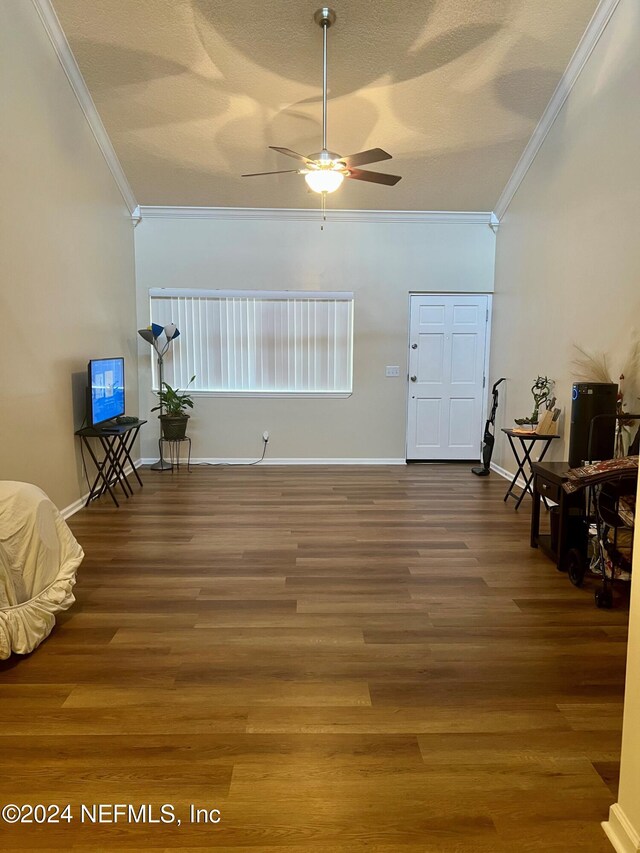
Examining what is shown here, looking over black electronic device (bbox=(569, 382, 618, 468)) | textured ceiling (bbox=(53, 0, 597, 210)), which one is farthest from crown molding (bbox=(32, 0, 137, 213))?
black electronic device (bbox=(569, 382, 618, 468))

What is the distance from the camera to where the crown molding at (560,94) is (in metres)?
3.64

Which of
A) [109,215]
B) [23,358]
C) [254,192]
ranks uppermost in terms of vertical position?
[254,192]

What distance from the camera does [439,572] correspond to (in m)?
3.10

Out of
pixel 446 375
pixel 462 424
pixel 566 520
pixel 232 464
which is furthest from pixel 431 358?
pixel 566 520

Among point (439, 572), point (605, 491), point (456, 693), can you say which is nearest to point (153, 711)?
point (456, 693)

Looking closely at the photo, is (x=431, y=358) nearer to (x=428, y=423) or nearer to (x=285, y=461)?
(x=428, y=423)

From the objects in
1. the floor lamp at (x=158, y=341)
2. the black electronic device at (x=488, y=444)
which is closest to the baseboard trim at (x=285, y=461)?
the floor lamp at (x=158, y=341)

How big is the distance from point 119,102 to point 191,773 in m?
5.11

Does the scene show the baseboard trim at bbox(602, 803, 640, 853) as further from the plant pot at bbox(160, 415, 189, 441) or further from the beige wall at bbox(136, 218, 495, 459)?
the plant pot at bbox(160, 415, 189, 441)

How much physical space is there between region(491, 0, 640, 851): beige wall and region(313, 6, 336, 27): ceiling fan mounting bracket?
6.60 ft

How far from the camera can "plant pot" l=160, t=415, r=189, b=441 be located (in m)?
5.84

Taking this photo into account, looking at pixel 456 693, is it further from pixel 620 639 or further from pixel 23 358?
pixel 23 358

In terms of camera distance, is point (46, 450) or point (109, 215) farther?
point (109, 215)

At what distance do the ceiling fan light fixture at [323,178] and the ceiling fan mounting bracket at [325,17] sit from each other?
3.52 feet
